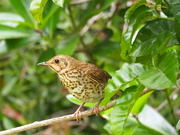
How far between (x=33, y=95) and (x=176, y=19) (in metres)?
3.32

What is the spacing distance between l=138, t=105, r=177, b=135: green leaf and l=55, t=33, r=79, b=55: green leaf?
2.11ft

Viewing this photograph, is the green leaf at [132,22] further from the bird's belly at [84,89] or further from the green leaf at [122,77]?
the bird's belly at [84,89]

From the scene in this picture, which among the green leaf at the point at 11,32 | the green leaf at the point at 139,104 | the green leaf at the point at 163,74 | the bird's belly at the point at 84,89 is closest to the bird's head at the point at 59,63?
the bird's belly at the point at 84,89

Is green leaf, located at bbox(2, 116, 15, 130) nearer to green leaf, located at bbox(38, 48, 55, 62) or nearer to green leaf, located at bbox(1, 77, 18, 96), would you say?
green leaf, located at bbox(1, 77, 18, 96)

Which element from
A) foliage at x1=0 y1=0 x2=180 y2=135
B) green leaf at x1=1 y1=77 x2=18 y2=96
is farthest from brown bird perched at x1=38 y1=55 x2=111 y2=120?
green leaf at x1=1 y1=77 x2=18 y2=96

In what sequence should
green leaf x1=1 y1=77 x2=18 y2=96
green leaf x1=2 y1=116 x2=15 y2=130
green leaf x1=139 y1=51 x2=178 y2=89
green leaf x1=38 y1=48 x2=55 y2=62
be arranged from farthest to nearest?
green leaf x1=1 y1=77 x2=18 y2=96 → green leaf x1=2 y1=116 x2=15 y2=130 → green leaf x1=38 y1=48 x2=55 y2=62 → green leaf x1=139 y1=51 x2=178 y2=89

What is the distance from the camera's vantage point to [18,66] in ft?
14.8

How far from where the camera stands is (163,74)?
1.60m

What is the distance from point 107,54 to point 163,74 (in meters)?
1.65

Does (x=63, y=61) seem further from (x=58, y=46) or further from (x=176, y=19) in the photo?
(x=176, y=19)

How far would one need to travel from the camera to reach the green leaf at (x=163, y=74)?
1.53 m

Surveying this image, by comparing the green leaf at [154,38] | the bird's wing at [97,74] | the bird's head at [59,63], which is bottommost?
the bird's wing at [97,74]

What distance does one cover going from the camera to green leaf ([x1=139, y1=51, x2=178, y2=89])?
1.53 metres

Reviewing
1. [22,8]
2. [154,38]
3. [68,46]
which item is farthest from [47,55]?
[154,38]
